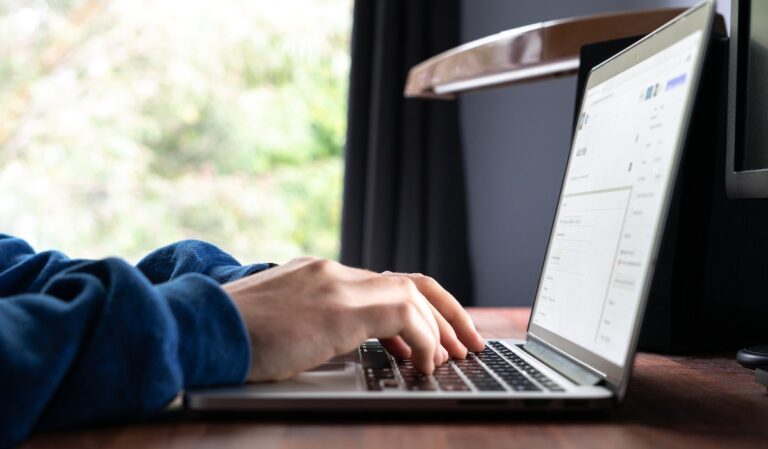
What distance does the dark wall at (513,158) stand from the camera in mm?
2420

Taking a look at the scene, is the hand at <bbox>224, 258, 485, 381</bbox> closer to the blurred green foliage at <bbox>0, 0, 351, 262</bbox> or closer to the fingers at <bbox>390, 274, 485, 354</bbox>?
the fingers at <bbox>390, 274, 485, 354</bbox>

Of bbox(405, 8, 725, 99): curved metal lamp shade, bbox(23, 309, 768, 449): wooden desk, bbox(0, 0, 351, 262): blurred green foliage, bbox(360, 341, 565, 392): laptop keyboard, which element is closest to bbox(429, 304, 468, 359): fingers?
bbox(360, 341, 565, 392): laptop keyboard

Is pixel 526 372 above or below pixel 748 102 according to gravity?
below

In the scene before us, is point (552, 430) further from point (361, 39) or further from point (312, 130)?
point (312, 130)

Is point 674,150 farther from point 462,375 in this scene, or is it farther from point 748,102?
point 748,102

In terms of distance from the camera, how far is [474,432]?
0.52 m

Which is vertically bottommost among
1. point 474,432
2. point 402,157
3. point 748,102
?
point 474,432

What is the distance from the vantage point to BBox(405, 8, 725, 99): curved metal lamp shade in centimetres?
113

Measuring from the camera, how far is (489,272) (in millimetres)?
2537

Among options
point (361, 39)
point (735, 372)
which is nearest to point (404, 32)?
point (361, 39)

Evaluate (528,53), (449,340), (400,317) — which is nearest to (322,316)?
(400,317)

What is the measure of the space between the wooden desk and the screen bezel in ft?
0.11

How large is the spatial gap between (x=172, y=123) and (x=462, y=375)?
4065 millimetres

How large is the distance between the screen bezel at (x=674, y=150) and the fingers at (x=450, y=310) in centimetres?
7
